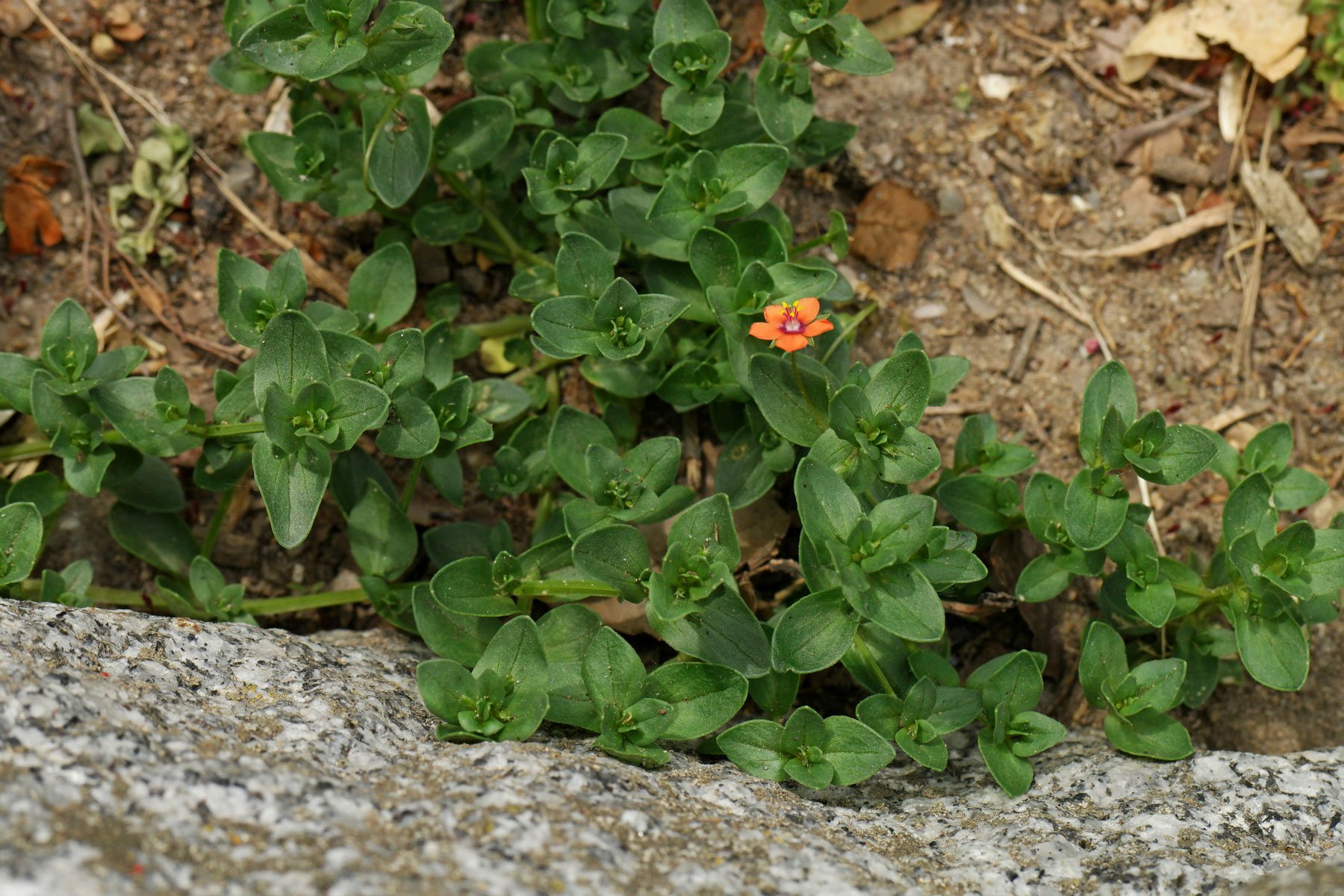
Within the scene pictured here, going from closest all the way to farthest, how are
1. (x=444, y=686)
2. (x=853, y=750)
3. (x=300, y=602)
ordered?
1. (x=444, y=686)
2. (x=853, y=750)
3. (x=300, y=602)

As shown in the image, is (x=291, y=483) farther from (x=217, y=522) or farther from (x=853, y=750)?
(x=853, y=750)

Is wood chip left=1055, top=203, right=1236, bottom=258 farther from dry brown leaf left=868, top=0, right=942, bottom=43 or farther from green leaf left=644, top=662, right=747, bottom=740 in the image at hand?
green leaf left=644, top=662, right=747, bottom=740

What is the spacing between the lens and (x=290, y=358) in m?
3.91

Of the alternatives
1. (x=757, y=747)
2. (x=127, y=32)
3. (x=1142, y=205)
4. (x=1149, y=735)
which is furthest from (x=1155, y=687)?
(x=127, y=32)

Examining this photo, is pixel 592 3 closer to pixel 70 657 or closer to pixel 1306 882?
pixel 70 657

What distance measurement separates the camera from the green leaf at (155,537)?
16.2 ft

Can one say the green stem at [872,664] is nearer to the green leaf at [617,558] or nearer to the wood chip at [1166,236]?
the green leaf at [617,558]

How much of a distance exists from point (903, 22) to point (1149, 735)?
3.95 m

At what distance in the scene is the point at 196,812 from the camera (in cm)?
266

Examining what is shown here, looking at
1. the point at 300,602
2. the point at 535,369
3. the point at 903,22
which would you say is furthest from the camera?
the point at 903,22

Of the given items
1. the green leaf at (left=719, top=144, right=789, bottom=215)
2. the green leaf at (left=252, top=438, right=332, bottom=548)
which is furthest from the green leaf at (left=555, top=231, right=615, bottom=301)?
the green leaf at (left=252, top=438, right=332, bottom=548)

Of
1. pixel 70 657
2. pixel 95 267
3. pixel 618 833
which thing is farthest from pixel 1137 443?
pixel 95 267

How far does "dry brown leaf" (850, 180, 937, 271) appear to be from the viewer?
588 cm

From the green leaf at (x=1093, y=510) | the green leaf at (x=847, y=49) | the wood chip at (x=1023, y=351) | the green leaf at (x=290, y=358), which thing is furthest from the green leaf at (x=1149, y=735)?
the green leaf at (x=290, y=358)
